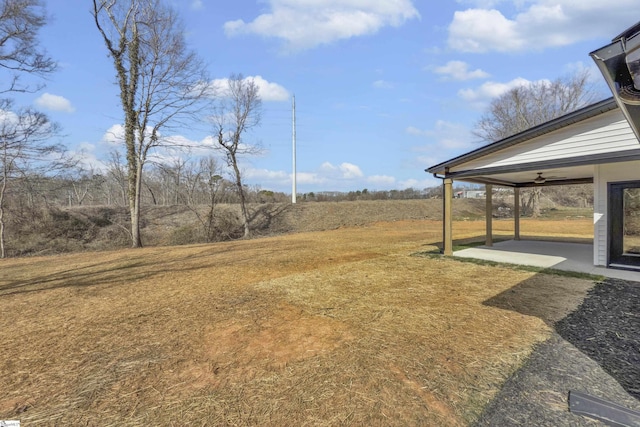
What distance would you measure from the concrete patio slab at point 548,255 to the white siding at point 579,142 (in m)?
2.35

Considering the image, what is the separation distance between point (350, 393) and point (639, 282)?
20.0ft

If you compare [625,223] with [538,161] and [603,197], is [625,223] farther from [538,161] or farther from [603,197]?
[538,161]

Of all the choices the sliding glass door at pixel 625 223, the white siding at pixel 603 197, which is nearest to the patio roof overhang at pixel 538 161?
the white siding at pixel 603 197

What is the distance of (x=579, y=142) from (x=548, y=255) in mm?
3304

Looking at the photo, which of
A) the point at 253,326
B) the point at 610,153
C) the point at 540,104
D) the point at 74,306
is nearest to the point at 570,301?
the point at 610,153

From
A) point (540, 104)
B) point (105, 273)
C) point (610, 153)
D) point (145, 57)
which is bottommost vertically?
point (105, 273)

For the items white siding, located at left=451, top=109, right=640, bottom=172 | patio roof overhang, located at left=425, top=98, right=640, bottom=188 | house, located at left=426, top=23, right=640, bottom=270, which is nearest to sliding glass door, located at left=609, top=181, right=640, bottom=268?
house, located at left=426, top=23, right=640, bottom=270

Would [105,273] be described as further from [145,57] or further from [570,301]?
[145,57]

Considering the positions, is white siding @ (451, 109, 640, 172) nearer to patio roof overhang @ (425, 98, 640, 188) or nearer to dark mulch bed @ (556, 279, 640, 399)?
patio roof overhang @ (425, 98, 640, 188)

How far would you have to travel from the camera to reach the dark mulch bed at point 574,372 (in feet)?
6.53

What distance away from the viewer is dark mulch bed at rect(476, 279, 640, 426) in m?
1.99

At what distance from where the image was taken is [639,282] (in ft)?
17.0

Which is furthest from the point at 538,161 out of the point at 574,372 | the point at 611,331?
the point at 574,372

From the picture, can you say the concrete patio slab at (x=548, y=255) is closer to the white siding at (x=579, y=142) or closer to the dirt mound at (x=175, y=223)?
the white siding at (x=579, y=142)
